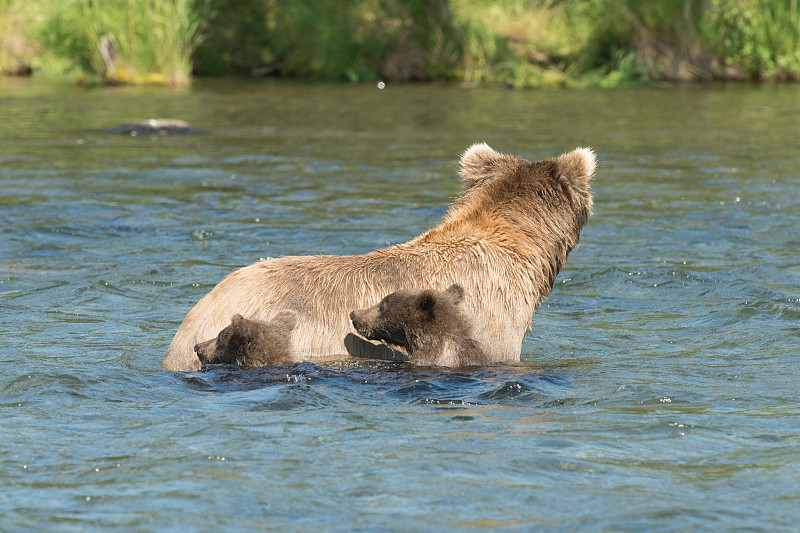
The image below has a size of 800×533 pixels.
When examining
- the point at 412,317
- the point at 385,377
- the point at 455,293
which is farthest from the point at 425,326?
the point at 385,377

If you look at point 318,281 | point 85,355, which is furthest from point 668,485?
point 85,355

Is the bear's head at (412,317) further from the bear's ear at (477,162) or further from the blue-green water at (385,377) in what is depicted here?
the bear's ear at (477,162)

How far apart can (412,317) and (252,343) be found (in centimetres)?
82

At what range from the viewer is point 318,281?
589 centimetres

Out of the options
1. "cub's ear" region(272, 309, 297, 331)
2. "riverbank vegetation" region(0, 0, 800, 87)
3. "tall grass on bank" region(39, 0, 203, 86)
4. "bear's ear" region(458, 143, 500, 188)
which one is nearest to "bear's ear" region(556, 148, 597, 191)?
"bear's ear" region(458, 143, 500, 188)

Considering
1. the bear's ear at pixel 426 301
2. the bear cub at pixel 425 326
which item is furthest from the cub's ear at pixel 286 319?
the bear's ear at pixel 426 301

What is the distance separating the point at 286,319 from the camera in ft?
18.5

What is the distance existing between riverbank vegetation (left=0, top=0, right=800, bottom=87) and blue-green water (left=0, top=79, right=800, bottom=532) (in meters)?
13.3

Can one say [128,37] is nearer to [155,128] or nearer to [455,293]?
[155,128]

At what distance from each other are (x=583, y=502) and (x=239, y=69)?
3496 centimetres

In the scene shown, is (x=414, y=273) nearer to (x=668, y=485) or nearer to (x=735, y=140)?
(x=668, y=485)

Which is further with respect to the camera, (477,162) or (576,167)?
(477,162)

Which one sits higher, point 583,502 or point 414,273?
point 414,273

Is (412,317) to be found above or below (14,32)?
below
